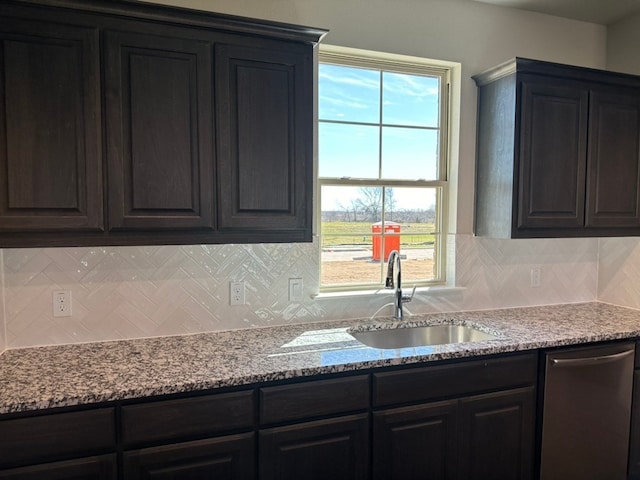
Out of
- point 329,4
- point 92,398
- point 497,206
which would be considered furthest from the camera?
point 497,206

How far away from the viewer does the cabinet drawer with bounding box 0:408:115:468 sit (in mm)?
1404

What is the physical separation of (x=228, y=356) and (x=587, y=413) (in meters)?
1.81

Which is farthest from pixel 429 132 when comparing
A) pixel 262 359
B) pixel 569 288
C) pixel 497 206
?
pixel 262 359

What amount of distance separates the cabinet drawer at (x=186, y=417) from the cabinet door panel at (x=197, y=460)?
0.13 feet

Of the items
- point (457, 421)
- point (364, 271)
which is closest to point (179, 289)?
point (364, 271)

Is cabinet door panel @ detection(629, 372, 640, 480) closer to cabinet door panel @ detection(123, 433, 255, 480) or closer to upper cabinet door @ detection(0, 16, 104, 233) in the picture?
cabinet door panel @ detection(123, 433, 255, 480)

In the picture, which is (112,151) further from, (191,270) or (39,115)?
(191,270)

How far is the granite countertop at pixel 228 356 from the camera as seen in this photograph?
150 cm

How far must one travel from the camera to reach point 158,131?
69.1 inches

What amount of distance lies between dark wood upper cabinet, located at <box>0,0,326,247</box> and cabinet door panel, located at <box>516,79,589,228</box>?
1223mm

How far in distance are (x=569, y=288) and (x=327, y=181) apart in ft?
6.08

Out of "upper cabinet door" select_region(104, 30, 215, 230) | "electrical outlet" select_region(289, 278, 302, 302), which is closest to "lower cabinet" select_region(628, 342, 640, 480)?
"electrical outlet" select_region(289, 278, 302, 302)

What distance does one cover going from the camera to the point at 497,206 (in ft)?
8.17

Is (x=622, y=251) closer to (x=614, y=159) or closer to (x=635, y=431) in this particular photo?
(x=614, y=159)
